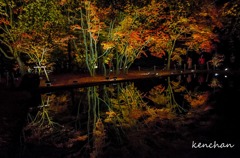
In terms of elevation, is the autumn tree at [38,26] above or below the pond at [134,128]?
above

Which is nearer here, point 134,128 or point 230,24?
point 134,128

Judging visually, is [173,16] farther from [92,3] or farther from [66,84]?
[66,84]

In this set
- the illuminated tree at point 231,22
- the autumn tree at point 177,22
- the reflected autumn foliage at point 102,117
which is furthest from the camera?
the autumn tree at point 177,22

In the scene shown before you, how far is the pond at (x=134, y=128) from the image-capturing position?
7539 millimetres

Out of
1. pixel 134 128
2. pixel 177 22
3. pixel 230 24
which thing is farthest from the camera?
pixel 177 22

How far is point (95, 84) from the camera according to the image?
78.0 ft

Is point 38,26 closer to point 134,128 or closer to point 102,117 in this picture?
point 102,117

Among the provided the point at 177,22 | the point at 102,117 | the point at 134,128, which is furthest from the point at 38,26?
the point at 177,22

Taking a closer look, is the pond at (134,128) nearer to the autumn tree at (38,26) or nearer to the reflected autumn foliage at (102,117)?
the reflected autumn foliage at (102,117)

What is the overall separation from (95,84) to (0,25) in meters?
9.99

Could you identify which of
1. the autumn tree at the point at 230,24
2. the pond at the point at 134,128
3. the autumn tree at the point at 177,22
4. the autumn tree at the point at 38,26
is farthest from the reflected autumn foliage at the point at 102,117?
the autumn tree at the point at 177,22

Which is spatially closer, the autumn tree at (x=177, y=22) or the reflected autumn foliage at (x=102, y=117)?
the reflected autumn foliage at (x=102, y=117)

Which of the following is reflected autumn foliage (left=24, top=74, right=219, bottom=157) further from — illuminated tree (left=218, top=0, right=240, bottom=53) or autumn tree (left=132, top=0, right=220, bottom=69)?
autumn tree (left=132, top=0, right=220, bottom=69)

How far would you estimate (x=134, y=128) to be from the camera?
10008 millimetres
